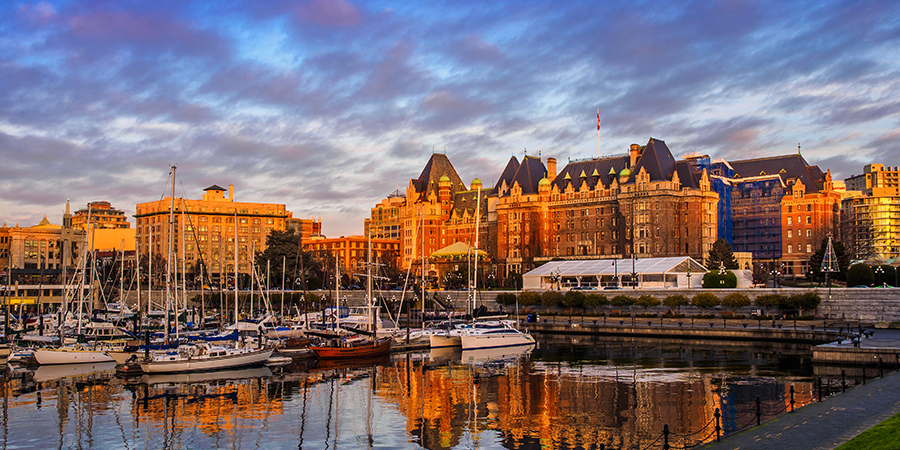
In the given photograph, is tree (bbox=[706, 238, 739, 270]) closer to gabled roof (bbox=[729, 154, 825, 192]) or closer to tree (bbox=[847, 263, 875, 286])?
tree (bbox=[847, 263, 875, 286])

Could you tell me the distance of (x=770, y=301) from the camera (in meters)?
84.8

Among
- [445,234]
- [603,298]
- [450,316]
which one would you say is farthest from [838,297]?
[445,234]

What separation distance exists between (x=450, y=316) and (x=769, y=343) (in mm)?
36001

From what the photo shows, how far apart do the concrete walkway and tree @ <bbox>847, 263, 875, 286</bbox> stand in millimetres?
65154

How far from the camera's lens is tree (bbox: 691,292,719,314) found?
295ft

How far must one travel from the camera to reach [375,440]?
3366cm

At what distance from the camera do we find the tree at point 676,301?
93.1m

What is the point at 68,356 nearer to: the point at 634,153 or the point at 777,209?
the point at 634,153

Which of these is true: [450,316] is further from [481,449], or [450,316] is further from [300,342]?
[481,449]

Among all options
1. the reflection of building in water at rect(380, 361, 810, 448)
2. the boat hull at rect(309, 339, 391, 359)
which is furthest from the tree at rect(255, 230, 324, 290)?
the reflection of building in water at rect(380, 361, 810, 448)

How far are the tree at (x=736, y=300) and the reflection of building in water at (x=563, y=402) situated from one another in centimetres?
3730

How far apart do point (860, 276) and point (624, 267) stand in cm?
3257

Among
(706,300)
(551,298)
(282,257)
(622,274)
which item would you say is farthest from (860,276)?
(282,257)

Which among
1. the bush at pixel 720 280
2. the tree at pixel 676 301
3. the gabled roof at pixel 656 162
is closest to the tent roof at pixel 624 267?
the bush at pixel 720 280
